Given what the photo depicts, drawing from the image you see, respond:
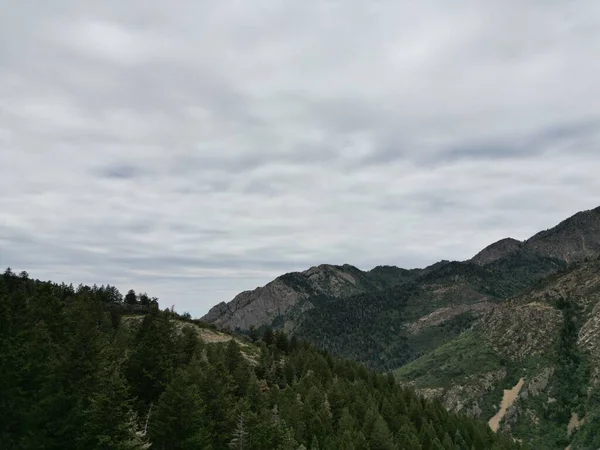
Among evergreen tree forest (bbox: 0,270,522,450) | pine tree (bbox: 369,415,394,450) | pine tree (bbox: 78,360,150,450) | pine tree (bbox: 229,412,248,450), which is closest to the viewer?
pine tree (bbox: 78,360,150,450)

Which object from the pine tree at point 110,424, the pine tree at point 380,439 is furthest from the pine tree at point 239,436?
the pine tree at point 380,439

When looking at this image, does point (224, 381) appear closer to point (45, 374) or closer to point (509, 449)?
point (45, 374)

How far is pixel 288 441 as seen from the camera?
55.0m

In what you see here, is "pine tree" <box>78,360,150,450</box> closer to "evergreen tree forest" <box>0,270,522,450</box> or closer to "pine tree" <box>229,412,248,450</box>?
"evergreen tree forest" <box>0,270,522,450</box>

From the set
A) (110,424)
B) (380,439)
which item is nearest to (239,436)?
(110,424)

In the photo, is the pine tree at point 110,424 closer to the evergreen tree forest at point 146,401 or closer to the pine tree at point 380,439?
the evergreen tree forest at point 146,401

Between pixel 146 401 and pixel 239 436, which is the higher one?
pixel 146 401

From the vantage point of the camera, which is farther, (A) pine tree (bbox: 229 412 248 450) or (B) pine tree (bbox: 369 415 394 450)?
(B) pine tree (bbox: 369 415 394 450)

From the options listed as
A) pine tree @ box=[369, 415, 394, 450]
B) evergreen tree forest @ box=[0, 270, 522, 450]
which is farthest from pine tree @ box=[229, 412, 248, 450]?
pine tree @ box=[369, 415, 394, 450]

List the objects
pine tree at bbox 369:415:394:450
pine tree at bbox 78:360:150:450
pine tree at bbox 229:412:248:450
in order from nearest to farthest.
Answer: pine tree at bbox 78:360:150:450 < pine tree at bbox 229:412:248:450 < pine tree at bbox 369:415:394:450

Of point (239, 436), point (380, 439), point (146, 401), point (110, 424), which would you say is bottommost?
point (380, 439)

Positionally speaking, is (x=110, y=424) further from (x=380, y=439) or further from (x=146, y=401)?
(x=380, y=439)

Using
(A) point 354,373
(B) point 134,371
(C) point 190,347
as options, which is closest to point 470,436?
(A) point 354,373

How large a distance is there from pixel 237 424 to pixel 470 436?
84610 mm
